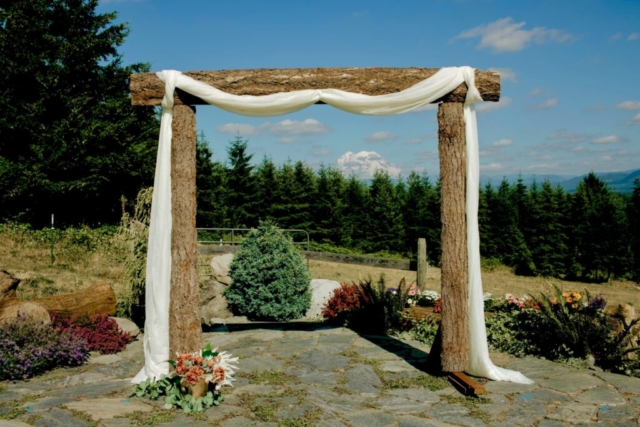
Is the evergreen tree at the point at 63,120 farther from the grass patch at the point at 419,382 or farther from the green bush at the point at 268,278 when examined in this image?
the grass patch at the point at 419,382

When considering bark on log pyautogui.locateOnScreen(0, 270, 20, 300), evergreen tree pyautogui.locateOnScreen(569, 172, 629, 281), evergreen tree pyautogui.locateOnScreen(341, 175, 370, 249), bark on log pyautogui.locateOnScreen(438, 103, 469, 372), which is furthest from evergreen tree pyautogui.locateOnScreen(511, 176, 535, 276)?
bark on log pyautogui.locateOnScreen(0, 270, 20, 300)

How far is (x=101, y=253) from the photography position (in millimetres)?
13570

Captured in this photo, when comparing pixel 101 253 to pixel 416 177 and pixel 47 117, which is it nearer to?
pixel 47 117

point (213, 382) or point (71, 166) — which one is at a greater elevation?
point (71, 166)

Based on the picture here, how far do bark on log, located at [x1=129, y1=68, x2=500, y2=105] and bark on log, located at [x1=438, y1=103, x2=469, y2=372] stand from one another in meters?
0.35

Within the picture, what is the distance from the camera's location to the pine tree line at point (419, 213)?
16406mm

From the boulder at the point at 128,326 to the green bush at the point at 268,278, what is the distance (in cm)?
194

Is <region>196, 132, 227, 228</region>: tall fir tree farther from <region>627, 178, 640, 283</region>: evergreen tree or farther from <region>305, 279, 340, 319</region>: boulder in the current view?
<region>627, 178, 640, 283</region>: evergreen tree

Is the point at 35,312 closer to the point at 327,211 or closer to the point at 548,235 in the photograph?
the point at 327,211

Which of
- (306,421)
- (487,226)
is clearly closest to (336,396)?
(306,421)

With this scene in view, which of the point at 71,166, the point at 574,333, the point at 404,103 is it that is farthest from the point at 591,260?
the point at 71,166

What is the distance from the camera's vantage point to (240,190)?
1994 cm

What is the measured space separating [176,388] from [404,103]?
144 inches

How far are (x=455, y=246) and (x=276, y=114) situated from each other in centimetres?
237
